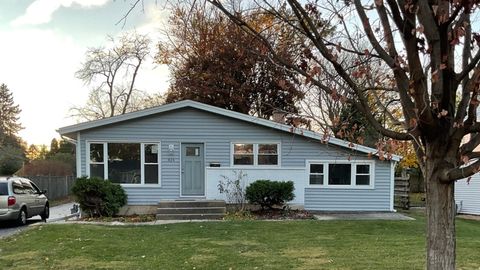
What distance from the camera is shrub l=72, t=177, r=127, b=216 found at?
1380cm

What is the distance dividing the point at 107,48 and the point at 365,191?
87.1 feet

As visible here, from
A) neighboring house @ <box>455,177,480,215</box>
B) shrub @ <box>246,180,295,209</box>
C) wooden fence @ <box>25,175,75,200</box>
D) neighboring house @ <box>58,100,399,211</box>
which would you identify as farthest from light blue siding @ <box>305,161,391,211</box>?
wooden fence @ <box>25,175,75,200</box>

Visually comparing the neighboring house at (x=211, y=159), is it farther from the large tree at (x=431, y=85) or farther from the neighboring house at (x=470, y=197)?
the large tree at (x=431, y=85)

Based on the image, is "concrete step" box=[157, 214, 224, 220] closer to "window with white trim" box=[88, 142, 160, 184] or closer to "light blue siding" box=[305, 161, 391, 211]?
"window with white trim" box=[88, 142, 160, 184]

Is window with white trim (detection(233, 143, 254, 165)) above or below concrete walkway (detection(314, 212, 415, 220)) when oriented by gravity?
above

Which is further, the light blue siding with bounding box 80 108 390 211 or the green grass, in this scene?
the light blue siding with bounding box 80 108 390 211

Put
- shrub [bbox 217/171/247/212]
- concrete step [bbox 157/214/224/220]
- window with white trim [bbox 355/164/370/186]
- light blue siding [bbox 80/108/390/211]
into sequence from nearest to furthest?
concrete step [bbox 157/214/224/220]
shrub [bbox 217/171/247/212]
light blue siding [bbox 80/108/390/211]
window with white trim [bbox 355/164/370/186]

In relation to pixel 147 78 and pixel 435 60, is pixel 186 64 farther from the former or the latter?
pixel 435 60

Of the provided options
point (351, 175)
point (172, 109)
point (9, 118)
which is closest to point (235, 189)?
point (172, 109)

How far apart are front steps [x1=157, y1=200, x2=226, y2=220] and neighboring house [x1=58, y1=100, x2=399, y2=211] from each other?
907mm

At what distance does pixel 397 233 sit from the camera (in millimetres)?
10977

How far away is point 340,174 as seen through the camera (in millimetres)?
15930

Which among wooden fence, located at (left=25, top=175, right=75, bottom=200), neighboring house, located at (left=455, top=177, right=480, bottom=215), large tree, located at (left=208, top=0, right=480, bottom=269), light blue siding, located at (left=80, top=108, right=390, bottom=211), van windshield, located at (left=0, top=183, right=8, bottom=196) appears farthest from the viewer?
wooden fence, located at (left=25, top=175, right=75, bottom=200)

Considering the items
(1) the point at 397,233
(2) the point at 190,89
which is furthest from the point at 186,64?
(1) the point at 397,233
